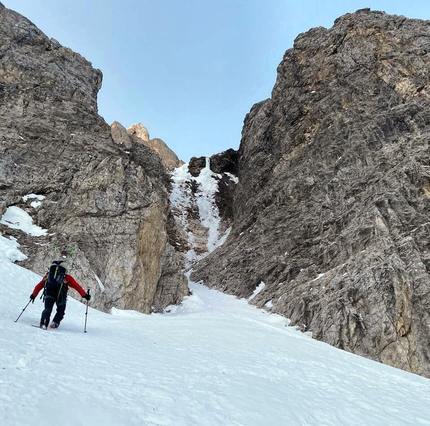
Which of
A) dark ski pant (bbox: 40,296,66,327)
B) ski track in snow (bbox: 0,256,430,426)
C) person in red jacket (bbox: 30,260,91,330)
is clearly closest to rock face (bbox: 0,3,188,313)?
person in red jacket (bbox: 30,260,91,330)

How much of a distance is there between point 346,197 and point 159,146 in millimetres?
95416

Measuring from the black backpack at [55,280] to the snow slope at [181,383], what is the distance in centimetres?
107

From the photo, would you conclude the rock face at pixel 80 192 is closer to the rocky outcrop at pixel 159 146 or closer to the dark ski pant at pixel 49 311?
the dark ski pant at pixel 49 311

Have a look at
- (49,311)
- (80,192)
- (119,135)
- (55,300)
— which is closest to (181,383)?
(49,311)

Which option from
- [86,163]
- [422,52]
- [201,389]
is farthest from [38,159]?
[422,52]

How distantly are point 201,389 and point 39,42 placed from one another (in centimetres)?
4479

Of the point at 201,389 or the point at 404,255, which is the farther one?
the point at 404,255

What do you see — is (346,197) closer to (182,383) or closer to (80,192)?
(80,192)

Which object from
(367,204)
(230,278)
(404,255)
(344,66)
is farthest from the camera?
(344,66)

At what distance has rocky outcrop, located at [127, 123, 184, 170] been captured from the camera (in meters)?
112

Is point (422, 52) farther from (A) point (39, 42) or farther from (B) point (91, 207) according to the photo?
(A) point (39, 42)

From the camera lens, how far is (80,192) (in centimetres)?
→ 2459

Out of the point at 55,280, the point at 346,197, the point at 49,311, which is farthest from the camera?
the point at 346,197

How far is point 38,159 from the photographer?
25.8 meters
